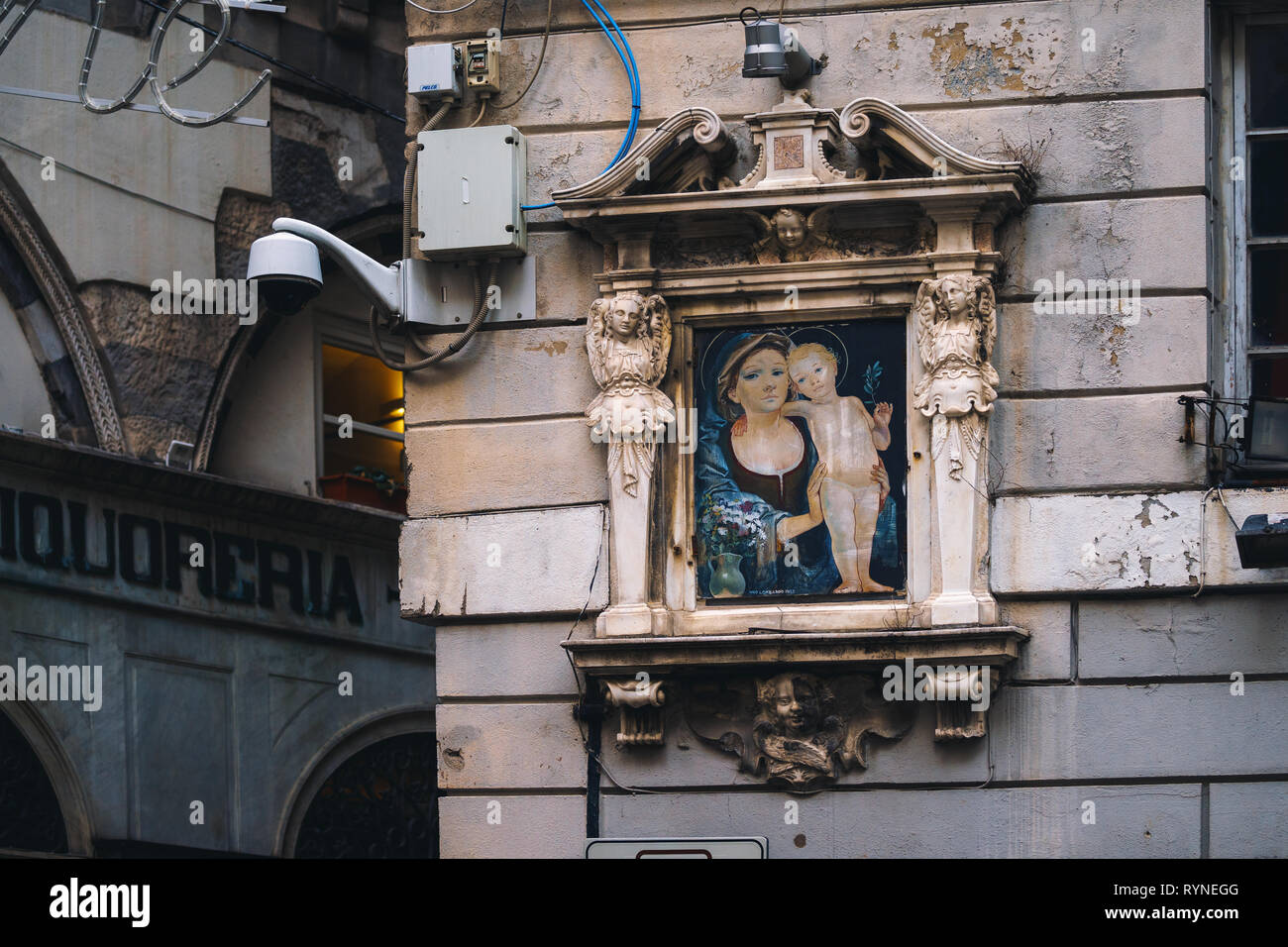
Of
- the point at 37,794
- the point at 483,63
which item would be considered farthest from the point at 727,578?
the point at 37,794

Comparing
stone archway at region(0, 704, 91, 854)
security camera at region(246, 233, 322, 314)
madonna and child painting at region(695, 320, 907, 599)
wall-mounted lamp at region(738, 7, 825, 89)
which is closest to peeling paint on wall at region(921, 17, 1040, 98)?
wall-mounted lamp at region(738, 7, 825, 89)

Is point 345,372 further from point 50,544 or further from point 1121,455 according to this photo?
point 1121,455

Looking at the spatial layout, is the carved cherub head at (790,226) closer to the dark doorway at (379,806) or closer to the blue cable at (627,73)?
the blue cable at (627,73)

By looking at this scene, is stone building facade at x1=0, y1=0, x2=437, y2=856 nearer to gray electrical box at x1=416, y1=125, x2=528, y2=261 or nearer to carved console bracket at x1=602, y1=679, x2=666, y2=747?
gray electrical box at x1=416, y1=125, x2=528, y2=261

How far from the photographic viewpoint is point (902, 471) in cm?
1252

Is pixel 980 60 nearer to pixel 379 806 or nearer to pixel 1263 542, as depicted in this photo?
pixel 1263 542

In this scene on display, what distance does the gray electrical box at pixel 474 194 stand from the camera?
13070mm

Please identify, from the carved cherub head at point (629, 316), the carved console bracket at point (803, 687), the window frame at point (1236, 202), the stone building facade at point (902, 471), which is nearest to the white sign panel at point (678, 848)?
the stone building facade at point (902, 471)

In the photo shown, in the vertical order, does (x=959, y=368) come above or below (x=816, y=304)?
below

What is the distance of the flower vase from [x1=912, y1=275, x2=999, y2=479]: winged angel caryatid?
1.28 m

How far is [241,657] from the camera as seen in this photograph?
1847cm

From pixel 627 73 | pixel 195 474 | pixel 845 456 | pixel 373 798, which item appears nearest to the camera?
pixel 845 456

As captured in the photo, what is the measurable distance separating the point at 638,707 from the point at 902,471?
1.98 m

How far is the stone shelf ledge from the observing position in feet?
39.2
